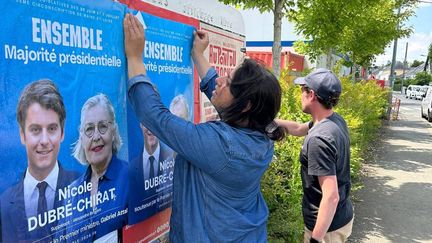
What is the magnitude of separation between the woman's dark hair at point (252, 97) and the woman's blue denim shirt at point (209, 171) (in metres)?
0.05

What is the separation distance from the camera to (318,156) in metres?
2.56

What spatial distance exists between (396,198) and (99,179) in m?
6.95

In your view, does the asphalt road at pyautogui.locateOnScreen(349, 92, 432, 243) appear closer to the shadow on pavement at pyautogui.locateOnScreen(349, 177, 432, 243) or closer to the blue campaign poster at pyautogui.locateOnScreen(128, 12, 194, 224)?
the shadow on pavement at pyautogui.locateOnScreen(349, 177, 432, 243)

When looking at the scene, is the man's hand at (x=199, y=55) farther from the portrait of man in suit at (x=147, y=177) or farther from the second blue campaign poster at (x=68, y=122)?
the portrait of man in suit at (x=147, y=177)

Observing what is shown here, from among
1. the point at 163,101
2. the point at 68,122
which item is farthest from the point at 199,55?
the point at 68,122

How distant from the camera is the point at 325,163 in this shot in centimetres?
254

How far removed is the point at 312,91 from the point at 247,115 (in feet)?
4.41

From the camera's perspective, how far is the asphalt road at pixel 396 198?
5.66m

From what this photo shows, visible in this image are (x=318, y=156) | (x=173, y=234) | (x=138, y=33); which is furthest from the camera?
(x=318, y=156)

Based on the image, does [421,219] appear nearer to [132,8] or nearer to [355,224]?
[355,224]

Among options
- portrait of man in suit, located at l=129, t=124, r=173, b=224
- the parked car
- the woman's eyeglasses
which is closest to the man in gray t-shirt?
portrait of man in suit, located at l=129, t=124, r=173, b=224

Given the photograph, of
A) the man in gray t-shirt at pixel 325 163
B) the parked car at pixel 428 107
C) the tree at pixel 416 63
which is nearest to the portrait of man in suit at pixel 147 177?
the man in gray t-shirt at pixel 325 163

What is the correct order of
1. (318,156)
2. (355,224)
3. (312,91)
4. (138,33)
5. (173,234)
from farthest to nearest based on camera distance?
(355,224)
(312,91)
(318,156)
(173,234)
(138,33)

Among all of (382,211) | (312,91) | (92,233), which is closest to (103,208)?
(92,233)
